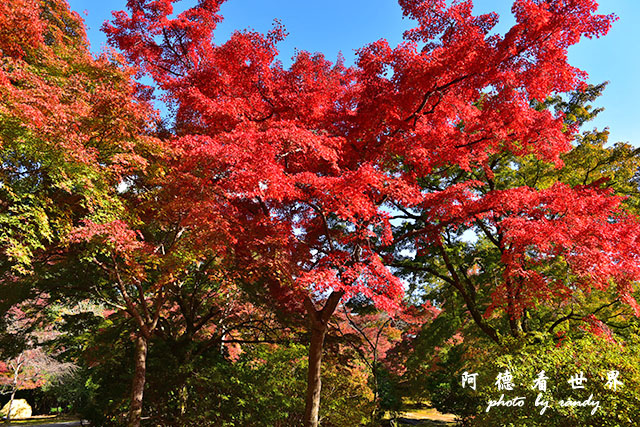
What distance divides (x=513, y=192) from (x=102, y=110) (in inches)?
297

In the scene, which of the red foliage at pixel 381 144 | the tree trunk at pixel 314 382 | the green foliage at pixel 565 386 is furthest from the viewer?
the tree trunk at pixel 314 382

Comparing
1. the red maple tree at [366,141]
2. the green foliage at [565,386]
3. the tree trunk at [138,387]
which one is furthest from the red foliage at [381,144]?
the tree trunk at [138,387]

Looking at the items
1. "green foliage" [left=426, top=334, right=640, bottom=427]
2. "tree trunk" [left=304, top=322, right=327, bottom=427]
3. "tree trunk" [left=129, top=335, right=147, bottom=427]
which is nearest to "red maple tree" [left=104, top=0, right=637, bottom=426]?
"tree trunk" [left=304, top=322, right=327, bottom=427]

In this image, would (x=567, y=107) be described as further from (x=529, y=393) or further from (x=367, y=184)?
(x=529, y=393)

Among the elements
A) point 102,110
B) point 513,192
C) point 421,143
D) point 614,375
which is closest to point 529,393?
point 614,375

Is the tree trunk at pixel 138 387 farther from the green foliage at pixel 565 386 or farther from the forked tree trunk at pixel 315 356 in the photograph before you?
the green foliage at pixel 565 386

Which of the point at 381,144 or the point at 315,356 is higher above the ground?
the point at 381,144

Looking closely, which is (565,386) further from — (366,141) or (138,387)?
(138,387)

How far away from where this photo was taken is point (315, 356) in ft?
23.9

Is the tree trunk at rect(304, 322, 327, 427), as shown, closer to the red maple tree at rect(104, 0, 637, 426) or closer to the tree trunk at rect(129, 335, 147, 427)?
the red maple tree at rect(104, 0, 637, 426)

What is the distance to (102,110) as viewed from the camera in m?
5.60

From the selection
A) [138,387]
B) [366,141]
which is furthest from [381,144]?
[138,387]

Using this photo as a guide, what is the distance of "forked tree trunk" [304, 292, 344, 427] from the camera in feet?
22.8

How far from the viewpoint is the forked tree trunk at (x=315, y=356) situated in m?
6.94
